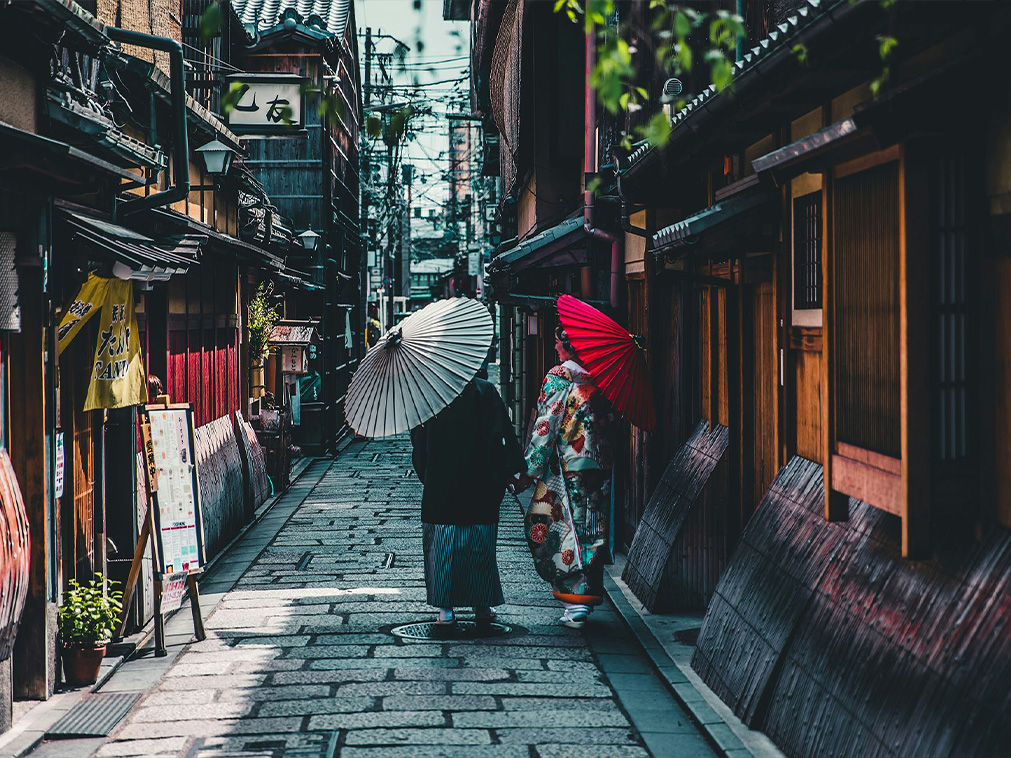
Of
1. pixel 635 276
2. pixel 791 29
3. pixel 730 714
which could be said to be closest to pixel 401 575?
pixel 635 276

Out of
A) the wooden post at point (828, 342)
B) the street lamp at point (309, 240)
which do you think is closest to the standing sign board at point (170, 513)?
the wooden post at point (828, 342)

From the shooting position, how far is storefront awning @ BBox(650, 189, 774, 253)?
28.8 ft

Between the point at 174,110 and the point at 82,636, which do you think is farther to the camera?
the point at 174,110

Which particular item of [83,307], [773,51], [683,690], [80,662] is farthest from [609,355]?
[80,662]

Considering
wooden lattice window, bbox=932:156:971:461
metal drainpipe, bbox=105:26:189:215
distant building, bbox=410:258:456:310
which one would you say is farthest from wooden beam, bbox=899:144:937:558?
distant building, bbox=410:258:456:310

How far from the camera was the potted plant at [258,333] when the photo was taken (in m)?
22.1

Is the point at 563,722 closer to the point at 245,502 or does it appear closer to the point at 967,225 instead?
the point at 967,225

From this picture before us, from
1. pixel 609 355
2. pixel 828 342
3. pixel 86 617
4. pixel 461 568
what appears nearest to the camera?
pixel 828 342

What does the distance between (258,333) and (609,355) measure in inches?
517

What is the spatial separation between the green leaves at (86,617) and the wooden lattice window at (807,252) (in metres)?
6.18

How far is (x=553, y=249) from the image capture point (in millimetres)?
16844

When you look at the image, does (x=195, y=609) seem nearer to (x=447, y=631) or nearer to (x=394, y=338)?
(x=447, y=631)

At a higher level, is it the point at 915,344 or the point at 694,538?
the point at 915,344

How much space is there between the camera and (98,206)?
34.3 feet
